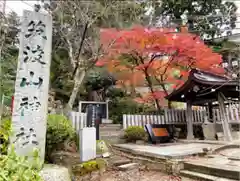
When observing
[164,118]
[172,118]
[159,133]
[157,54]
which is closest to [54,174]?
[159,133]

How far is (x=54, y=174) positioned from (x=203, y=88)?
22.5ft

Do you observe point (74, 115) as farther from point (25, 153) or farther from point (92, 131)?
point (25, 153)

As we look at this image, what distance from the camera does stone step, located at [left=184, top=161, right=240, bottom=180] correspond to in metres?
3.87

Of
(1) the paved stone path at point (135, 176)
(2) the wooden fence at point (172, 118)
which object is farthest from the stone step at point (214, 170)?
(2) the wooden fence at point (172, 118)

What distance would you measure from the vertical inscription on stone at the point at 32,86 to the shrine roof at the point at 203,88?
591 centimetres

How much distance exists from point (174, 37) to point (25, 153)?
8791 mm

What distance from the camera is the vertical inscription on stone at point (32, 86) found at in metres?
4.16

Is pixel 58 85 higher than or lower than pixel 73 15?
lower

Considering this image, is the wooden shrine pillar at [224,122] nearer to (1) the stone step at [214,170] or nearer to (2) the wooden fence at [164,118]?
(2) the wooden fence at [164,118]

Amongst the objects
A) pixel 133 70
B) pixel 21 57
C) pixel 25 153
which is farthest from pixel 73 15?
pixel 25 153

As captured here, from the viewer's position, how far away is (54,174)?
3.87 metres

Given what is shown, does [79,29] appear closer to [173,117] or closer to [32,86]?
[173,117]

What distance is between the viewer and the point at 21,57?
14.9 ft

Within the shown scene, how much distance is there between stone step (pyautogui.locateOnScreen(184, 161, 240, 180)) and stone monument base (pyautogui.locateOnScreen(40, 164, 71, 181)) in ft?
8.75
